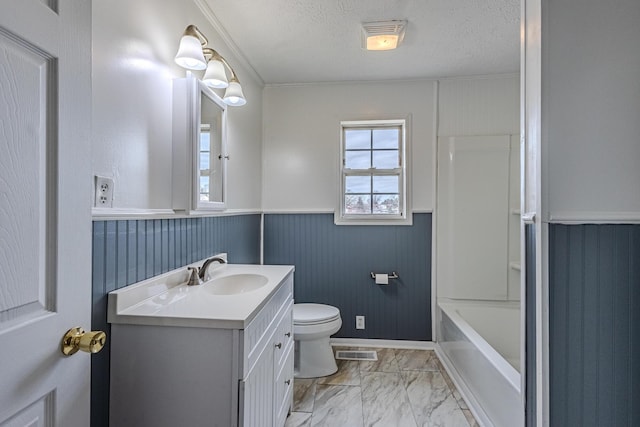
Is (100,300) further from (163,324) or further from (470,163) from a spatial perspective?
(470,163)

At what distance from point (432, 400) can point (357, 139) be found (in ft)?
6.68

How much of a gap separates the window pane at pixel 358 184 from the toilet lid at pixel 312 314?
3.42 feet

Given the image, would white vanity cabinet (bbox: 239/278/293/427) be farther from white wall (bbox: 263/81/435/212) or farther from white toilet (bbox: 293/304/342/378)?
white wall (bbox: 263/81/435/212)

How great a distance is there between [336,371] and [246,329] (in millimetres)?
1575

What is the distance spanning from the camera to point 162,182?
1423mm

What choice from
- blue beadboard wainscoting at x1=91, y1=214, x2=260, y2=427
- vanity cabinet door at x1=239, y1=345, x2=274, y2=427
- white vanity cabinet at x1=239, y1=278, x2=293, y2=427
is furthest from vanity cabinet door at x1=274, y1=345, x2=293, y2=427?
blue beadboard wainscoting at x1=91, y1=214, x2=260, y2=427

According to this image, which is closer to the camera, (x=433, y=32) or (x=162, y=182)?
(x=162, y=182)

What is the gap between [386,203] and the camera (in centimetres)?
286

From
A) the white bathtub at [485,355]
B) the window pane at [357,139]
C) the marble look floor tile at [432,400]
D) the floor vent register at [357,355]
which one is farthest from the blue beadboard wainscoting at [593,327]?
the window pane at [357,139]

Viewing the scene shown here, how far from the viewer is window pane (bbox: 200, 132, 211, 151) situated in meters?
1.60

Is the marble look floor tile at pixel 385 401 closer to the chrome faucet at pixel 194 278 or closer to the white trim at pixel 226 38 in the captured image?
the chrome faucet at pixel 194 278

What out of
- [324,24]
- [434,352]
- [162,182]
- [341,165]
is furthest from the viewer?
[341,165]

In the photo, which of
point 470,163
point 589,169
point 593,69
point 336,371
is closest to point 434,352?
point 336,371

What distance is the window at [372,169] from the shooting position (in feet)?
9.32
